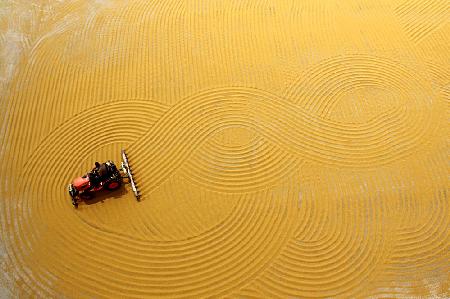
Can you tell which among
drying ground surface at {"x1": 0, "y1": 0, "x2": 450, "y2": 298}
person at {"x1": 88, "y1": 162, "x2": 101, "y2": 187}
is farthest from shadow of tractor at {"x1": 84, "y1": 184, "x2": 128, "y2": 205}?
person at {"x1": 88, "y1": 162, "x2": 101, "y2": 187}

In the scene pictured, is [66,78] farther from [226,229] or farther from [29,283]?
[226,229]

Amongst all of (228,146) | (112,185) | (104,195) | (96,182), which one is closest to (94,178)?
(96,182)

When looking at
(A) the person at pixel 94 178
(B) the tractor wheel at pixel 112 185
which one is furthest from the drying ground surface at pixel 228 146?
(A) the person at pixel 94 178

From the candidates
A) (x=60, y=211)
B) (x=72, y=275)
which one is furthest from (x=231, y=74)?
(x=72, y=275)

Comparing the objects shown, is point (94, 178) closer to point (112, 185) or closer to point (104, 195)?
point (112, 185)

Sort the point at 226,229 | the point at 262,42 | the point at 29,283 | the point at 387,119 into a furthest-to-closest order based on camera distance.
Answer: the point at 262,42 < the point at 387,119 < the point at 226,229 < the point at 29,283

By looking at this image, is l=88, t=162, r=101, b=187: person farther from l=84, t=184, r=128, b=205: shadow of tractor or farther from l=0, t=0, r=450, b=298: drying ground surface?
Answer: l=0, t=0, r=450, b=298: drying ground surface
